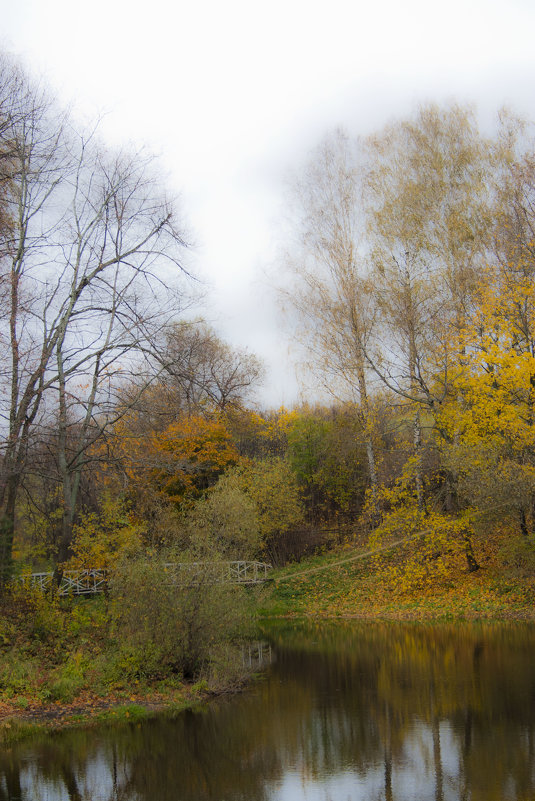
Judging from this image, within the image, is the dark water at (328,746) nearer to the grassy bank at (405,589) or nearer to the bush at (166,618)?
the bush at (166,618)

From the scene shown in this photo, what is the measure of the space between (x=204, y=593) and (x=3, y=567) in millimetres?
4631

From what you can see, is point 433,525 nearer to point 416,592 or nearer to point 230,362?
point 416,592

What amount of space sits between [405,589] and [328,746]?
14.4 metres

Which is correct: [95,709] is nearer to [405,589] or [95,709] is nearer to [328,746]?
[328,746]

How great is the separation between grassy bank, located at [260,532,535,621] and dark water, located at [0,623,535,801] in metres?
6.30

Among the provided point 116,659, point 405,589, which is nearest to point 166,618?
point 116,659

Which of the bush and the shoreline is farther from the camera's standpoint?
the bush

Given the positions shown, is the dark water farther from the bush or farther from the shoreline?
the bush

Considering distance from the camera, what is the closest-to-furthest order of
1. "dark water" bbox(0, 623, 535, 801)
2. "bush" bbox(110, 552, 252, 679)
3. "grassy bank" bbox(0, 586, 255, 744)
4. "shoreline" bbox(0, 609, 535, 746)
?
1. "dark water" bbox(0, 623, 535, 801)
2. "shoreline" bbox(0, 609, 535, 746)
3. "grassy bank" bbox(0, 586, 255, 744)
4. "bush" bbox(110, 552, 252, 679)

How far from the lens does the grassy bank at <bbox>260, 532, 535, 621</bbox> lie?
20.6 metres

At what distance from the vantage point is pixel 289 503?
31422 millimetres

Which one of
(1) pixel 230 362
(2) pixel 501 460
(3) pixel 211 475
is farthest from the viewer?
(1) pixel 230 362

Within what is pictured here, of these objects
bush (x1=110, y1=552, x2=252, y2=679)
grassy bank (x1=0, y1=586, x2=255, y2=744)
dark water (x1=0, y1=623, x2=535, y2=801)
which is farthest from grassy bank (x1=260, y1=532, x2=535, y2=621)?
bush (x1=110, y1=552, x2=252, y2=679)

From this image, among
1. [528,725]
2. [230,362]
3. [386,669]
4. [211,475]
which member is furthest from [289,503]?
[528,725]
